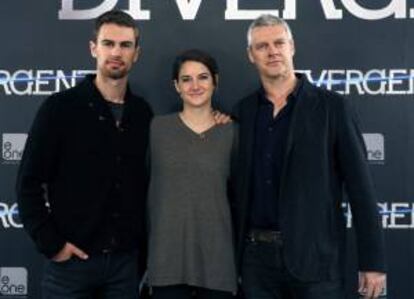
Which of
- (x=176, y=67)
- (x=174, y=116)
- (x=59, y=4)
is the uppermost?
(x=59, y=4)

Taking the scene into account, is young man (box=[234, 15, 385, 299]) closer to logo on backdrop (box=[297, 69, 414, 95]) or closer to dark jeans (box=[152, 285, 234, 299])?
dark jeans (box=[152, 285, 234, 299])

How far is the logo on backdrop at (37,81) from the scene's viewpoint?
281 centimetres

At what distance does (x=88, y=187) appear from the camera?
2172mm

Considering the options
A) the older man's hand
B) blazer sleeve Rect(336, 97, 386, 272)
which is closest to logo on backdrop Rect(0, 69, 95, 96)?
blazer sleeve Rect(336, 97, 386, 272)

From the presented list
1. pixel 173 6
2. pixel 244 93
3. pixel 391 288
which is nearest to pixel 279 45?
pixel 244 93

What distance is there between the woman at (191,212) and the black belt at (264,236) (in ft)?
0.36

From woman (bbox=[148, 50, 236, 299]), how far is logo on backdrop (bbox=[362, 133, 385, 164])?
84cm

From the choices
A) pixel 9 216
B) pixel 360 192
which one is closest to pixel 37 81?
pixel 9 216

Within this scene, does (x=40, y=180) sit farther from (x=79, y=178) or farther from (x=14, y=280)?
(x=14, y=280)

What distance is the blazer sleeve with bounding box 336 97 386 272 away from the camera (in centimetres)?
209

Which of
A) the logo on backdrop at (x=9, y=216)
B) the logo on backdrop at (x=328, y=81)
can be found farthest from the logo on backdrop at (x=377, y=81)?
the logo on backdrop at (x=9, y=216)

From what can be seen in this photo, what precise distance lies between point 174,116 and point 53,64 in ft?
2.74

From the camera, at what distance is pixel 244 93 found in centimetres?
279

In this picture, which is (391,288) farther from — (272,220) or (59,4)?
(59,4)
